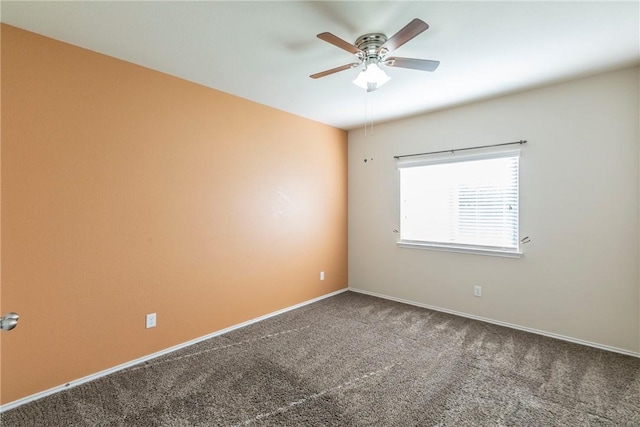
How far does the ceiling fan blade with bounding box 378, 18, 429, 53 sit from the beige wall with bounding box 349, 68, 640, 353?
196 cm

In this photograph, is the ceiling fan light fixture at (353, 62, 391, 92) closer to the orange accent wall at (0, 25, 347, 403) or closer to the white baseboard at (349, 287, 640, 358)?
the orange accent wall at (0, 25, 347, 403)

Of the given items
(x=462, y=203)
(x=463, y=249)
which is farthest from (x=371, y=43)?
(x=463, y=249)

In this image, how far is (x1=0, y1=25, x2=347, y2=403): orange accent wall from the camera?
2.02 m

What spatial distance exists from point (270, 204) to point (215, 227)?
738mm

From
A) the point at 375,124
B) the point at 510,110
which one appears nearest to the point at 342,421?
the point at 510,110

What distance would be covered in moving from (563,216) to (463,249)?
0.99 m

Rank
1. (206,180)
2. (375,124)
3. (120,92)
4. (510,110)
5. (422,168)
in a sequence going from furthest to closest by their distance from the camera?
(375,124), (422,168), (510,110), (206,180), (120,92)

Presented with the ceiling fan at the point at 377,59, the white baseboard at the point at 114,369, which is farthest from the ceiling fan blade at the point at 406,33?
the white baseboard at the point at 114,369

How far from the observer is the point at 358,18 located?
1918 mm

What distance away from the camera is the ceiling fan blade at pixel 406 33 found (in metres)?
1.61

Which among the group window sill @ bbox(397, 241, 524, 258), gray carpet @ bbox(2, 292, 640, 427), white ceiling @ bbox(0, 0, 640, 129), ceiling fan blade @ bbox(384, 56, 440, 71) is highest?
white ceiling @ bbox(0, 0, 640, 129)

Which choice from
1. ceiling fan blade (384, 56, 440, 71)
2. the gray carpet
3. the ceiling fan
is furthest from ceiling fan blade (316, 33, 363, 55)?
the gray carpet

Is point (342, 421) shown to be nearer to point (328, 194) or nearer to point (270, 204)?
point (270, 204)

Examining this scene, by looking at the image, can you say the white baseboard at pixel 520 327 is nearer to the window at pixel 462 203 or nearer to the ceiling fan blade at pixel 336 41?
the window at pixel 462 203
